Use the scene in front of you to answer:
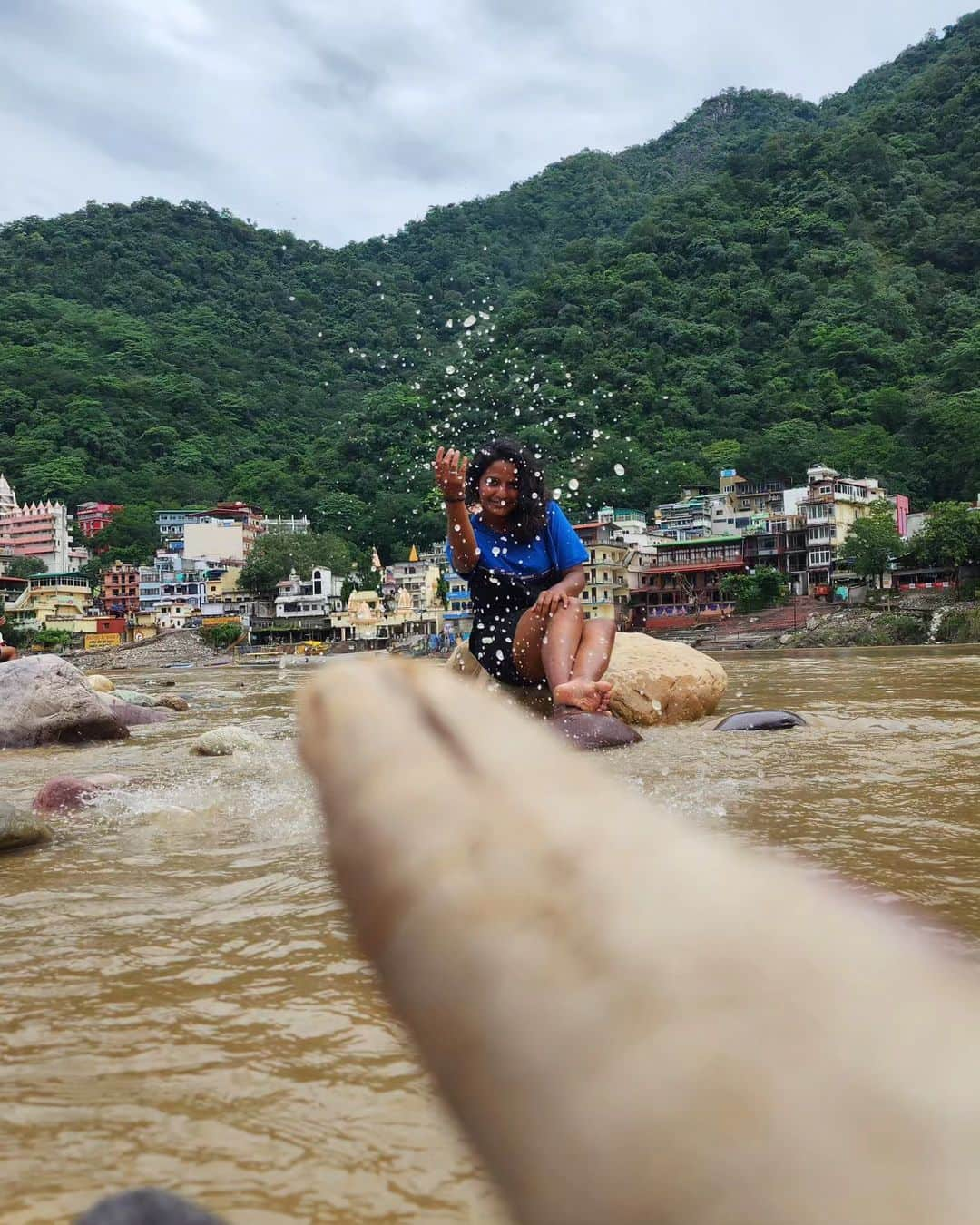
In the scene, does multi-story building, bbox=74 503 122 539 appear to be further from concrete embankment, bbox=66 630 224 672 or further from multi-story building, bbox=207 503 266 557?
concrete embankment, bbox=66 630 224 672

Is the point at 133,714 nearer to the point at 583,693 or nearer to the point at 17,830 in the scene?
the point at 17,830

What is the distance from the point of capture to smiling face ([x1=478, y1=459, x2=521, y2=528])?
14.4 feet

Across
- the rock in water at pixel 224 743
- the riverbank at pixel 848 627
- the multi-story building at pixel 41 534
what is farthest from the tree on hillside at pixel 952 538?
the multi-story building at pixel 41 534

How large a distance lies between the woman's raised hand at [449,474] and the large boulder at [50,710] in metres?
4.99

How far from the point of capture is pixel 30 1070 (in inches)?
54.6

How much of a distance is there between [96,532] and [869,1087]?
3530 inches

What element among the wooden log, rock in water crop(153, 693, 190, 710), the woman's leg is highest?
the wooden log

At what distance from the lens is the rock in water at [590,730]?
4.21 m

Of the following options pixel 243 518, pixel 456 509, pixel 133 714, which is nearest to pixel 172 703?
pixel 133 714

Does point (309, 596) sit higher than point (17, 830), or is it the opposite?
point (17, 830)

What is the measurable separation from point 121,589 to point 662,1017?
266 ft

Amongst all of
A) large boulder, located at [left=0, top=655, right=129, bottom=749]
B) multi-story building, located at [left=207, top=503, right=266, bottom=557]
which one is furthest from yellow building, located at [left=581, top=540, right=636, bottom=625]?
large boulder, located at [left=0, top=655, right=129, bottom=749]

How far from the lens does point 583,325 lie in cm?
7131

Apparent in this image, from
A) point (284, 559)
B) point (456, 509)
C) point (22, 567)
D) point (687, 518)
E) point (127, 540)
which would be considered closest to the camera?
point (456, 509)
